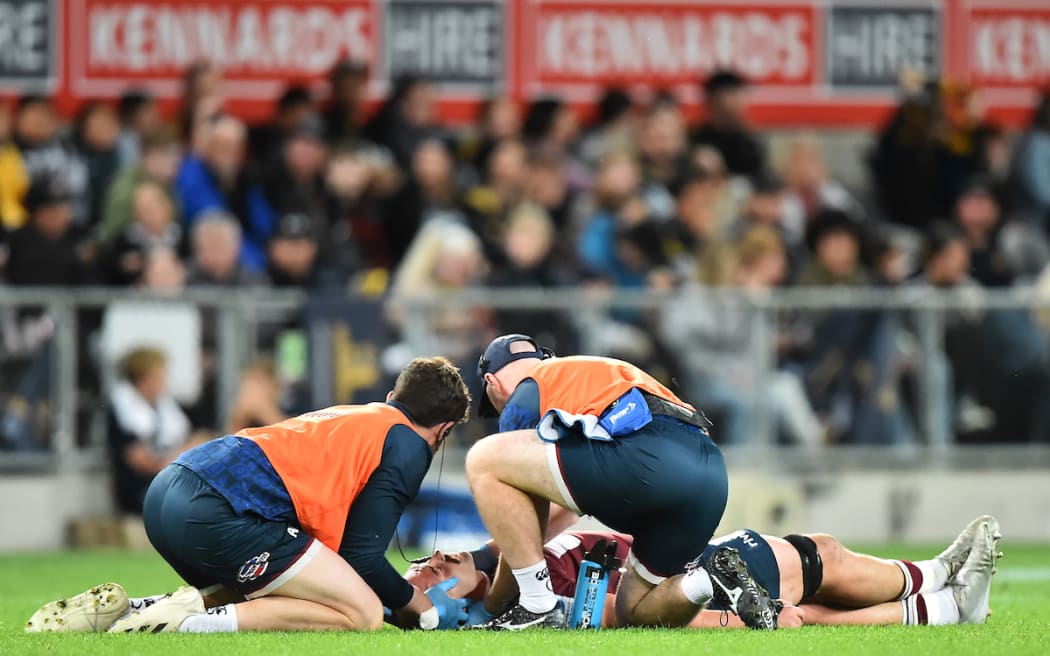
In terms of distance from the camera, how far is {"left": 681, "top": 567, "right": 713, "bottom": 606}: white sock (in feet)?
28.0

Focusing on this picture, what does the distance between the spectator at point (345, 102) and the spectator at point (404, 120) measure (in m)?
0.28

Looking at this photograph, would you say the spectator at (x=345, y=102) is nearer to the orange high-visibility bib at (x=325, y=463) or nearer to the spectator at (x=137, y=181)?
the spectator at (x=137, y=181)

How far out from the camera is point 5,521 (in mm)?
14625

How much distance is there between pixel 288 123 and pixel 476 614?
8072 mm

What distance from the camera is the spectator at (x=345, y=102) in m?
16.4

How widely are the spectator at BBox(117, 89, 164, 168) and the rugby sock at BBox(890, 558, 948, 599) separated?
843 cm

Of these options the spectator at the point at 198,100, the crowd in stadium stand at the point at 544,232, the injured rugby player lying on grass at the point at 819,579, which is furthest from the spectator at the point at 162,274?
A: the injured rugby player lying on grass at the point at 819,579

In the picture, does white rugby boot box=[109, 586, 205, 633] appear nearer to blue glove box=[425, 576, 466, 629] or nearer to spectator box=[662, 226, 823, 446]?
blue glove box=[425, 576, 466, 629]

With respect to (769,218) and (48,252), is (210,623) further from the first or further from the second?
(769,218)

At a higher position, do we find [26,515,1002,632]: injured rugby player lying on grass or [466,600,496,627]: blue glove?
[26,515,1002,632]: injured rugby player lying on grass

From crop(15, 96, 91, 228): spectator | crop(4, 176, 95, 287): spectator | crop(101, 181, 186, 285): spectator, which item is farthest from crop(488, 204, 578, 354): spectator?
crop(15, 96, 91, 228): spectator

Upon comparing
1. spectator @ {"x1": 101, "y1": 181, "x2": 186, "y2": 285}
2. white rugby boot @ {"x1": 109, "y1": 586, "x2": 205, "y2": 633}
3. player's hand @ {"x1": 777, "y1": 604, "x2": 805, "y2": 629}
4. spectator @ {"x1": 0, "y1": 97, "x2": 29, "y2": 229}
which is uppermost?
spectator @ {"x1": 0, "y1": 97, "x2": 29, "y2": 229}

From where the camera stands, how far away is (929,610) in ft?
29.6

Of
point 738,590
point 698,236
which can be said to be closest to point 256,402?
point 698,236
